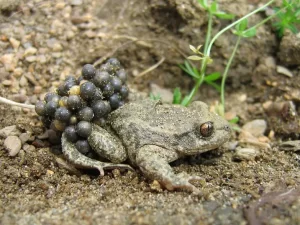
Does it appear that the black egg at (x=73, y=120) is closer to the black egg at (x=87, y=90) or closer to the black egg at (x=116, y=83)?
the black egg at (x=87, y=90)

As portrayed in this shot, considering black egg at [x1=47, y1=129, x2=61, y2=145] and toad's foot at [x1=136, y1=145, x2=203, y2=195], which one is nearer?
toad's foot at [x1=136, y1=145, x2=203, y2=195]

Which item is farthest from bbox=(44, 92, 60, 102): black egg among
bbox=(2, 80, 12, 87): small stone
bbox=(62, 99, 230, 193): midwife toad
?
bbox=(2, 80, 12, 87): small stone

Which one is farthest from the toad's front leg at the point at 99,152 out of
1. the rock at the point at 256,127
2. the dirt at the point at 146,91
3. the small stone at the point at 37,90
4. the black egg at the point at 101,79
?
the rock at the point at 256,127

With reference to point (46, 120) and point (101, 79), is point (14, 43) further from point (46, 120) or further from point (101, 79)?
point (101, 79)

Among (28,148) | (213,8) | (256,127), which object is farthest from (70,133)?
(256,127)

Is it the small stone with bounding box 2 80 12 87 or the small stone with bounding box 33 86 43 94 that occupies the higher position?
the small stone with bounding box 2 80 12 87

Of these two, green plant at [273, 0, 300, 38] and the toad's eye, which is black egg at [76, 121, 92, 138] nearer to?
the toad's eye
